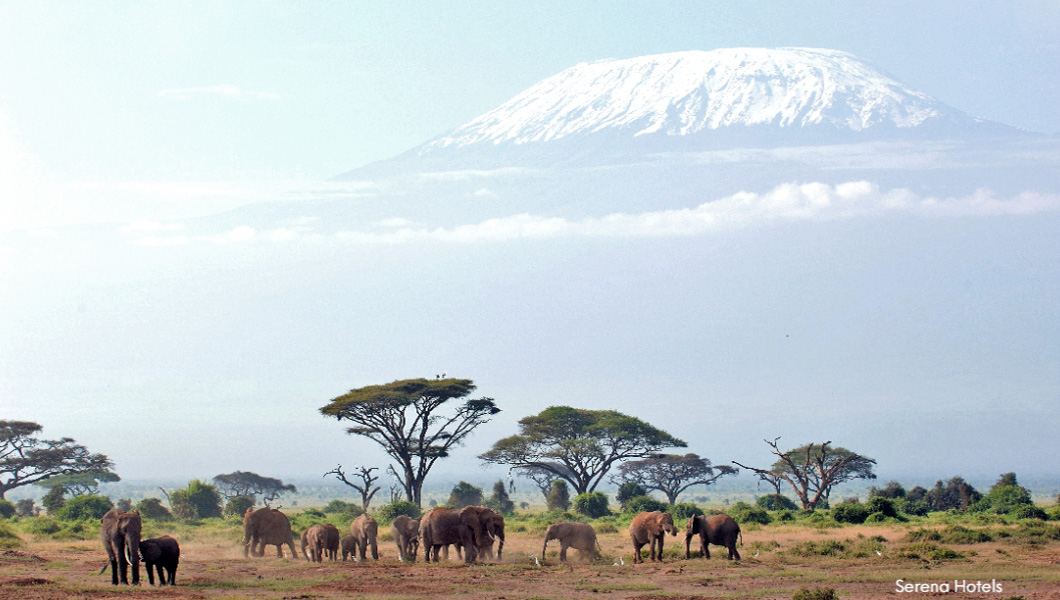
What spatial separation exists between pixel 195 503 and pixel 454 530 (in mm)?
33701

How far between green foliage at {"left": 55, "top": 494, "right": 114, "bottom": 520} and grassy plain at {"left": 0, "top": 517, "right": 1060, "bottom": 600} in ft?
48.3

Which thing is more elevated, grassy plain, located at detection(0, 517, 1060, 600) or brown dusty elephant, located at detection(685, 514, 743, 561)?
brown dusty elephant, located at detection(685, 514, 743, 561)

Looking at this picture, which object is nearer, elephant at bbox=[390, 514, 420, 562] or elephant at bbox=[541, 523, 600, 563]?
elephant at bbox=[541, 523, 600, 563]

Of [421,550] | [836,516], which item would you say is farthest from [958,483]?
[421,550]

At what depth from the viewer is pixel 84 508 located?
52062mm

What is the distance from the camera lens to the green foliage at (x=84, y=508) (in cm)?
5156

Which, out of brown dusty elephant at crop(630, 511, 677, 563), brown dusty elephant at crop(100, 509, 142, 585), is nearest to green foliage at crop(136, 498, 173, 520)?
brown dusty elephant at crop(100, 509, 142, 585)

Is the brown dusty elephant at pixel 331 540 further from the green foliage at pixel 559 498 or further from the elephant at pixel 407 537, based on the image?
the green foliage at pixel 559 498

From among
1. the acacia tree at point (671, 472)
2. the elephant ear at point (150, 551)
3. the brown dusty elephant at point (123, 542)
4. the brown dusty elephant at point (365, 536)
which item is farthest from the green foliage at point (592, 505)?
the brown dusty elephant at point (123, 542)

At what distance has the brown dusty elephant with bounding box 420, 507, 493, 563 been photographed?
101 ft

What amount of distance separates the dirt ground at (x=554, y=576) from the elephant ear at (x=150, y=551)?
0.68 meters

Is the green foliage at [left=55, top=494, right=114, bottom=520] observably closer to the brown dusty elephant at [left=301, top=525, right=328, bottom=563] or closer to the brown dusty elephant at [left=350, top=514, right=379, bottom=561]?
the brown dusty elephant at [left=301, top=525, right=328, bottom=563]

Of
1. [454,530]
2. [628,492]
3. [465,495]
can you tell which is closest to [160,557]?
[454,530]

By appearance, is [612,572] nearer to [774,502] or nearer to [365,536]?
[365,536]
